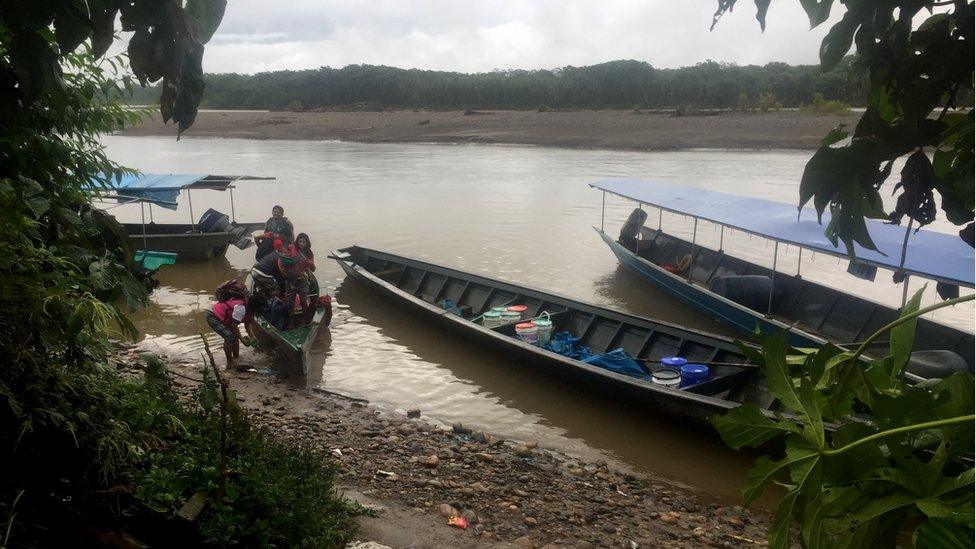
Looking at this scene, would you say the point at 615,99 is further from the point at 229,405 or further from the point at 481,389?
the point at 229,405

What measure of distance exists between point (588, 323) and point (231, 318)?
4.50 metres

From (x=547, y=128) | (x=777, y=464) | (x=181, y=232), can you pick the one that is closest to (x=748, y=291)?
(x=777, y=464)

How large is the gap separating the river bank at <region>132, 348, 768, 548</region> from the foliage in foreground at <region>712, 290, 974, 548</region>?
3757mm

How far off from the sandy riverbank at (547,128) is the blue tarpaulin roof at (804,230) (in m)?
22.0

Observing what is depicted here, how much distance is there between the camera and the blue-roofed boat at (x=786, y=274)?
8.16 meters

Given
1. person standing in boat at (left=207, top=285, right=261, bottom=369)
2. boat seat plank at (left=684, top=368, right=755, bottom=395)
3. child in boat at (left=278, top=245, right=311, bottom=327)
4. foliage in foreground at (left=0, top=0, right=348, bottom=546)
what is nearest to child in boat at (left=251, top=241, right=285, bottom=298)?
child in boat at (left=278, top=245, right=311, bottom=327)

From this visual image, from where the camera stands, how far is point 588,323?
965cm

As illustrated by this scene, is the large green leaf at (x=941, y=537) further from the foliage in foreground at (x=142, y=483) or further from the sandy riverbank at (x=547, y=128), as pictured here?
the sandy riverbank at (x=547, y=128)

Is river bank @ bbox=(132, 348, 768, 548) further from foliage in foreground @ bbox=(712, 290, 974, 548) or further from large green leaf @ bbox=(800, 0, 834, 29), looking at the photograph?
large green leaf @ bbox=(800, 0, 834, 29)

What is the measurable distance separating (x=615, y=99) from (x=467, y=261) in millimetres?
43828

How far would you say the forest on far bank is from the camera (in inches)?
2029

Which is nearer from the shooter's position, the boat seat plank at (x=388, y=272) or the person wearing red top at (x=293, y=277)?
the person wearing red top at (x=293, y=277)

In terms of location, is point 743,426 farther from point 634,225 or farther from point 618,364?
point 634,225

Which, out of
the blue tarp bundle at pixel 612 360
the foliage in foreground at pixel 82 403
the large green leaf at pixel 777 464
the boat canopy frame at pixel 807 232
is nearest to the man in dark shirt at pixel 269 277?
the blue tarp bundle at pixel 612 360
